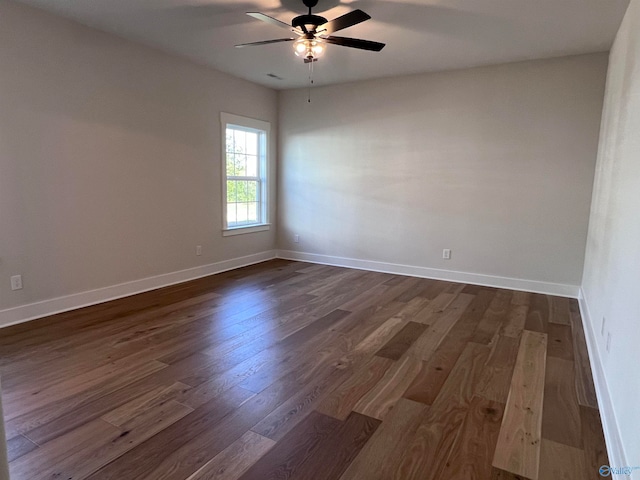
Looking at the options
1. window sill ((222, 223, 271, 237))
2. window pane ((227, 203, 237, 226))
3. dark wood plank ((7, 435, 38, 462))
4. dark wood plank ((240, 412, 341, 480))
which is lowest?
dark wood plank ((7, 435, 38, 462))

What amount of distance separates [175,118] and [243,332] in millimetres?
2711

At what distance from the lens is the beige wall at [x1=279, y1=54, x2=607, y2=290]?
4277 mm

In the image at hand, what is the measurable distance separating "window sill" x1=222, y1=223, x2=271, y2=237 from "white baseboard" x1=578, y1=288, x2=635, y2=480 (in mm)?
4200

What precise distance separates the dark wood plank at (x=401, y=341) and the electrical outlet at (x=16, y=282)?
120 inches

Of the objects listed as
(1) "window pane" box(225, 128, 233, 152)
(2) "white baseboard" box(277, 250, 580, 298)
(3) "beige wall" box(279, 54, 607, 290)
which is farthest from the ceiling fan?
(2) "white baseboard" box(277, 250, 580, 298)

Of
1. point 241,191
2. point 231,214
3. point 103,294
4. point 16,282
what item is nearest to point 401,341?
point 103,294

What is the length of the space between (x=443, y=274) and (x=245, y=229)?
2.84 meters

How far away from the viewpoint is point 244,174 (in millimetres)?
5734

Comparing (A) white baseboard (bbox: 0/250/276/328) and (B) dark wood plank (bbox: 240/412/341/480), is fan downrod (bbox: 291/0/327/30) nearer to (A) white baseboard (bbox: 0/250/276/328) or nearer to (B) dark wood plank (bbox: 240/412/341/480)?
(B) dark wood plank (bbox: 240/412/341/480)

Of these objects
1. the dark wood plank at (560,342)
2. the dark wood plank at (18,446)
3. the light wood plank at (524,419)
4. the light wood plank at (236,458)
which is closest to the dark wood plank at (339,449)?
the light wood plank at (236,458)

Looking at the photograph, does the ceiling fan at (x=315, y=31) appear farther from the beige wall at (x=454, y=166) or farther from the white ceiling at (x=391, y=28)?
the beige wall at (x=454, y=166)

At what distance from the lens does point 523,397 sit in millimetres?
2289

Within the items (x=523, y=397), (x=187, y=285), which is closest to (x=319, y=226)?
→ (x=187, y=285)

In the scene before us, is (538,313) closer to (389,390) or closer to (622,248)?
(622,248)
